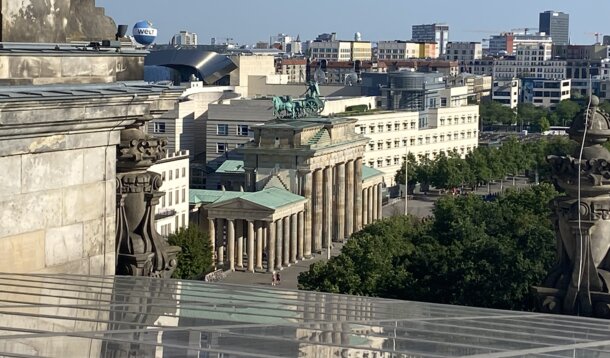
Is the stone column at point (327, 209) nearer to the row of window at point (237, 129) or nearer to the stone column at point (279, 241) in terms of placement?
the stone column at point (279, 241)

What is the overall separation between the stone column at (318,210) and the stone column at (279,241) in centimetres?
1047

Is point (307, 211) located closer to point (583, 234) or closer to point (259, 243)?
point (259, 243)

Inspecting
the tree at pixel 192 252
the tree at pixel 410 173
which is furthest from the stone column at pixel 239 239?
the tree at pixel 410 173

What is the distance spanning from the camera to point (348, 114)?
193125 mm

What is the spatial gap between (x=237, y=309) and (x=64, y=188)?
2.53 metres

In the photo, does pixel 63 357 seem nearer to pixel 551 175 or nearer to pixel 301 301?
pixel 301 301

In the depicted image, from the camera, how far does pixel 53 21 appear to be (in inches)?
764

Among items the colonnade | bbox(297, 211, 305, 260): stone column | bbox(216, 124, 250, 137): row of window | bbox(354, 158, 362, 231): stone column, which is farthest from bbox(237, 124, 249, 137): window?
the colonnade

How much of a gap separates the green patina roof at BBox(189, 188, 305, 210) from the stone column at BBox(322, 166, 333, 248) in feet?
19.9

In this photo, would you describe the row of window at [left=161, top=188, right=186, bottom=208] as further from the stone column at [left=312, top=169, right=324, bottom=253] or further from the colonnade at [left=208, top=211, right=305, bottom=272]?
the stone column at [left=312, top=169, right=324, bottom=253]

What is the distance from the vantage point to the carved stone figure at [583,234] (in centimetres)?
2208

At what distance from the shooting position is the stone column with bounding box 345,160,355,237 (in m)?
162

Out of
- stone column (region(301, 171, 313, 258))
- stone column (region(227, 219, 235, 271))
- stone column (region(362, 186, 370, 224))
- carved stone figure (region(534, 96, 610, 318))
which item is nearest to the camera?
carved stone figure (region(534, 96, 610, 318))

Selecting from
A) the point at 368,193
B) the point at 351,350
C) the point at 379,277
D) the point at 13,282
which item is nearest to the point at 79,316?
the point at 13,282
